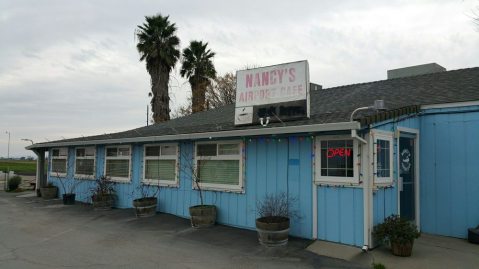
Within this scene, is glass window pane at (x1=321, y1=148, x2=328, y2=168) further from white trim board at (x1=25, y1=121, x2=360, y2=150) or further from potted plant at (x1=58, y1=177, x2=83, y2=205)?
potted plant at (x1=58, y1=177, x2=83, y2=205)

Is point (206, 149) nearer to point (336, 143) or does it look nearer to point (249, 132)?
point (249, 132)

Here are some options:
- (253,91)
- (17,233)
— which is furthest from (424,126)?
(17,233)

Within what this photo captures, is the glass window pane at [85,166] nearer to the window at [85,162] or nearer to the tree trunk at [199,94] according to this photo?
the window at [85,162]

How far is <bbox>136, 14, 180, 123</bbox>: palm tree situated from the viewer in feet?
77.6

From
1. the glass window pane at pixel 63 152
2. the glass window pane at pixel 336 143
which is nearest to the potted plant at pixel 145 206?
the glass window pane at pixel 336 143

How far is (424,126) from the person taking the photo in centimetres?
830

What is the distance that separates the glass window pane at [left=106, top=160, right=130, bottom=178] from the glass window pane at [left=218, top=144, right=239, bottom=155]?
4133mm

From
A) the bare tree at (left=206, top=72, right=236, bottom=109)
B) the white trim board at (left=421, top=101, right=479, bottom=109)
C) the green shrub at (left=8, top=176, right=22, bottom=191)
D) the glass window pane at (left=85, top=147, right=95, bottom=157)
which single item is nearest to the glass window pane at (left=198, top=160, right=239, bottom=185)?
the white trim board at (left=421, top=101, right=479, bottom=109)

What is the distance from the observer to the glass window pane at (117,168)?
39.6ft

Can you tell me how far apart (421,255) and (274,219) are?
2577 millimetres

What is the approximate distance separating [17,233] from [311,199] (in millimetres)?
6843

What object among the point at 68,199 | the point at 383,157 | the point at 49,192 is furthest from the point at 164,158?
the point at 49,192

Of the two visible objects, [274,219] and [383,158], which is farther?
[274,219]

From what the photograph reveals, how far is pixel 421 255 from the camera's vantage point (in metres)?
6.32
